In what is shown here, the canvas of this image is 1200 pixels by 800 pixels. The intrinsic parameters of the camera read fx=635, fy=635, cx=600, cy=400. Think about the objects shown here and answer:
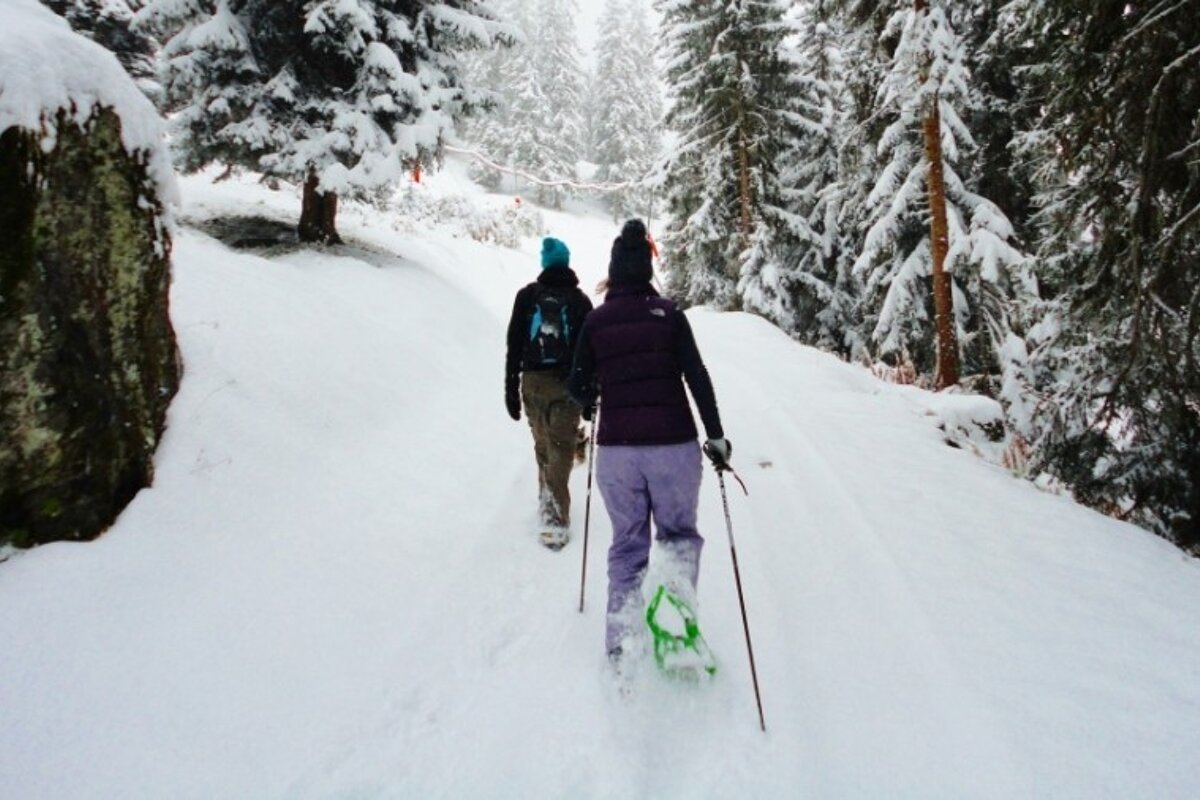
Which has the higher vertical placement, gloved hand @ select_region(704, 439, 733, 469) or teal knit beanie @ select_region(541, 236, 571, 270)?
teal knit beanie @ select_region(541, 236, 571, 270)

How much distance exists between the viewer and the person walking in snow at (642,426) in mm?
3521

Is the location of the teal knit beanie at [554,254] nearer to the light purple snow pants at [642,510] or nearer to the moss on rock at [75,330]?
the light purple snow pants at [642,510]

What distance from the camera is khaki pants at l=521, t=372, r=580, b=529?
5.09 m

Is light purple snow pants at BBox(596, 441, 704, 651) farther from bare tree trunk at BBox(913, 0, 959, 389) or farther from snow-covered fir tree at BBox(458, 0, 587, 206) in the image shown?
snow-covered fir tree at BBox(458, 0, 587, 206)

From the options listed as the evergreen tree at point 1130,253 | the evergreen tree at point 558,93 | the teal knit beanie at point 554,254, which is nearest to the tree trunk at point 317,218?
the teal knit beanie at point 554,254

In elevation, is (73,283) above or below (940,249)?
below

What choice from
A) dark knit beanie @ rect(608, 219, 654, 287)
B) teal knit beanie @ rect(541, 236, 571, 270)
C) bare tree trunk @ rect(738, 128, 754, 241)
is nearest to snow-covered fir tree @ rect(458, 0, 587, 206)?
bare tree trunk @ rect(738, 128, 754, 241)

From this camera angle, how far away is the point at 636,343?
3.54 meters

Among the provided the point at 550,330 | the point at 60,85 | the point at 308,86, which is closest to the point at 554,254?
the point at 550,330

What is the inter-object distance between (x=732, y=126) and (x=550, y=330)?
1515 cm

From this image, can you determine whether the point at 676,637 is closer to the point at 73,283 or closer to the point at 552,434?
the point at 552,434

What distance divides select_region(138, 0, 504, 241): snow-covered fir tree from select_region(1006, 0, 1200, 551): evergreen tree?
29.0 feet

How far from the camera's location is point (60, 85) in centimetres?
399

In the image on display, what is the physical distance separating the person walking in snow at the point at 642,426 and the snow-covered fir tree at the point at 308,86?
8147mm
